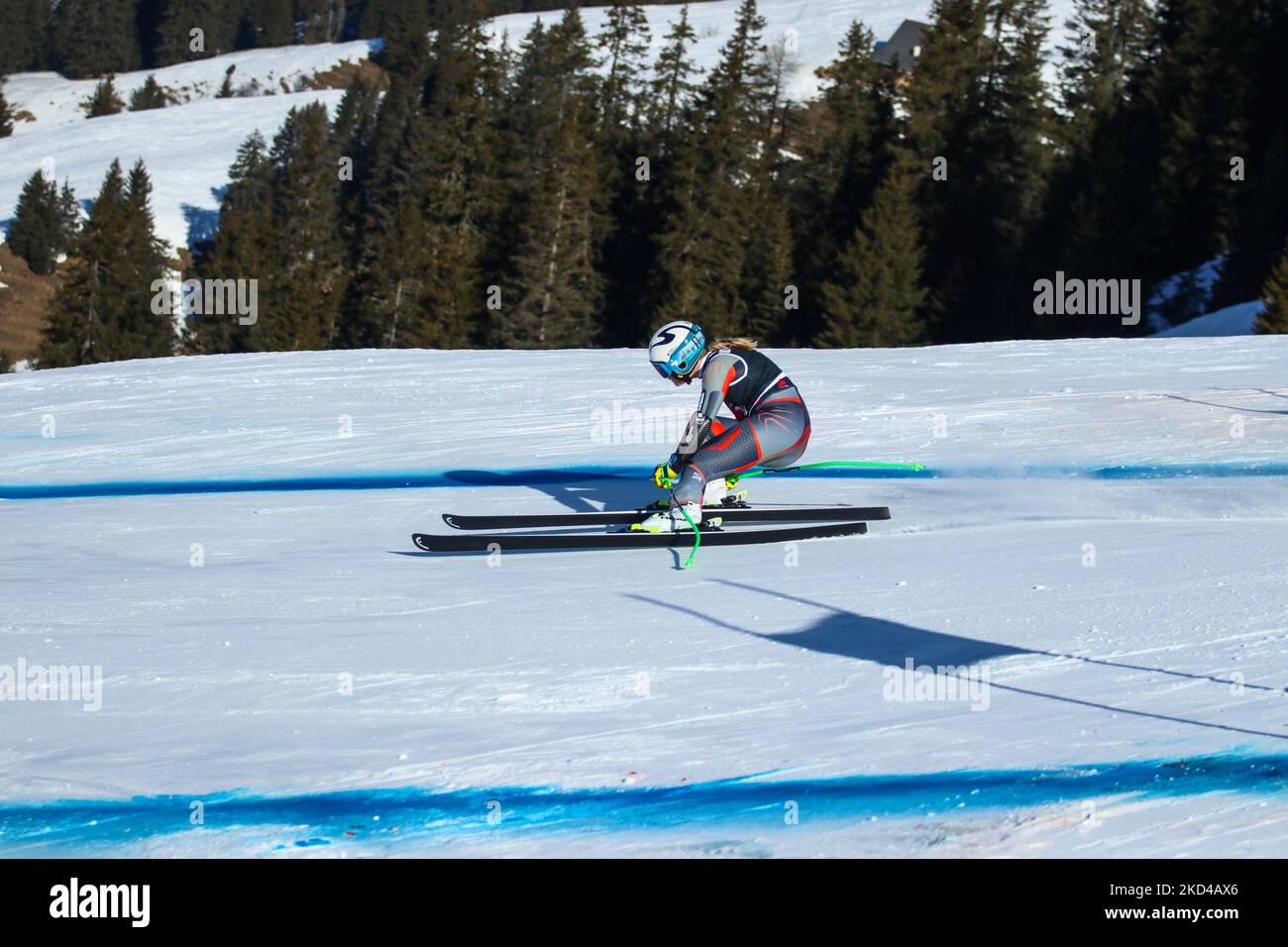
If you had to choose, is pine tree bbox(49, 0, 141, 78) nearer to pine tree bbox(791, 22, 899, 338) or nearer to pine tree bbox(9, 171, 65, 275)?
pine tree bbox(9, 171, 65, 275)

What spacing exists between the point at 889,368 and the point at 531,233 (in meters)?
31.7

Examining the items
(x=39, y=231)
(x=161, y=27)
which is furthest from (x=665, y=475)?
(x=161, y=27)

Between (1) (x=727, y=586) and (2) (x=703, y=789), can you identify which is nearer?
(2) (x=703, y=789)

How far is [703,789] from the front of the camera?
14.5 feet

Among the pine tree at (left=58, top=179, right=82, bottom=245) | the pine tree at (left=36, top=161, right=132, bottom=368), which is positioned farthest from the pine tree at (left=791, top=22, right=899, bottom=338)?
the pine tree at (left=58, top=179, right=82, bottom=245)

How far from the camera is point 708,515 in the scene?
8336 mm

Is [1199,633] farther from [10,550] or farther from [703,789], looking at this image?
[10,550]

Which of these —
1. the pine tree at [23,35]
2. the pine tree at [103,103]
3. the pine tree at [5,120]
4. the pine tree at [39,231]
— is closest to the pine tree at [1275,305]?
the pine tree at [39,231]

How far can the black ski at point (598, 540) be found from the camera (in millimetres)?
7965

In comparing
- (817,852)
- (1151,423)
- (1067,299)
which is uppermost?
(1067,299)

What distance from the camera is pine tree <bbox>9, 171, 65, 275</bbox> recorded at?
7244cm

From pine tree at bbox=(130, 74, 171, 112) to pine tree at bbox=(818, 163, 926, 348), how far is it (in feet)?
257

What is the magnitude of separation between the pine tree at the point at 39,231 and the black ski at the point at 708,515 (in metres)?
71.4

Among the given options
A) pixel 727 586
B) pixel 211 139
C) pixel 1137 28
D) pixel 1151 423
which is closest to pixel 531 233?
pixel 1137 28
